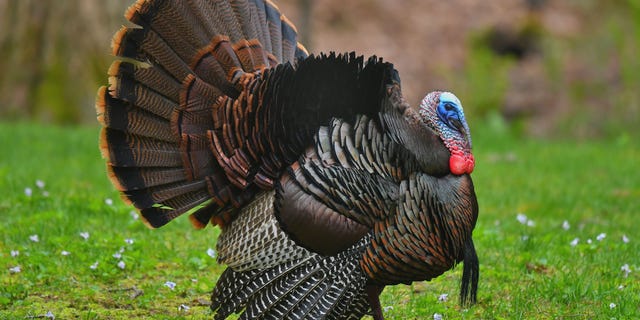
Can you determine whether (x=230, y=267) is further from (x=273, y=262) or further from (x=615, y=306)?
(x=615, y=306)

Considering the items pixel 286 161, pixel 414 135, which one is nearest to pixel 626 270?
pixel 414 135

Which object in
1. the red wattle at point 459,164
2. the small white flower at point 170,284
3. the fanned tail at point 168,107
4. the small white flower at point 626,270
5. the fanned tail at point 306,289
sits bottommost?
the small white flower at point 626,270

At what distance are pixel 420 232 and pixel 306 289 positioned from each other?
26.8 inches

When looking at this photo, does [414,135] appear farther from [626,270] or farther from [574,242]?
[574,242]

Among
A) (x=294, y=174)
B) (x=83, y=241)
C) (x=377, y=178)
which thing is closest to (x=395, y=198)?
(x=377, y=178)

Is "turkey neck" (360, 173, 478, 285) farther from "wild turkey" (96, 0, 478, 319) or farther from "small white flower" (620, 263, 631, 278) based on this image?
"small white flower" (620, 263, 631, 278)

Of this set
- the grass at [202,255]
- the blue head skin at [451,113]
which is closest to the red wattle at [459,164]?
the blue head skin at [451,113]

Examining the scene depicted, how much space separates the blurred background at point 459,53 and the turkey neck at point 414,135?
8.62m

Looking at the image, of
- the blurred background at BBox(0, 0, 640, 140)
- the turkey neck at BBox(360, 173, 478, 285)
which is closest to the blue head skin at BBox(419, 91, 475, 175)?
the turkey neck at BBox(360, 173, 478, 285)

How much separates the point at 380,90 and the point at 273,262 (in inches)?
43.1

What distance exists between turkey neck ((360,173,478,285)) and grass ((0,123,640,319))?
87 cm

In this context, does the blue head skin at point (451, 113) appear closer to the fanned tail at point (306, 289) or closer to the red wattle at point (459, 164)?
the red wattle at point (459, 164)

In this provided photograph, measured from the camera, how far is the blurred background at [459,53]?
12.8 meters

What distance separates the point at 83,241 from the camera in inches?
260
